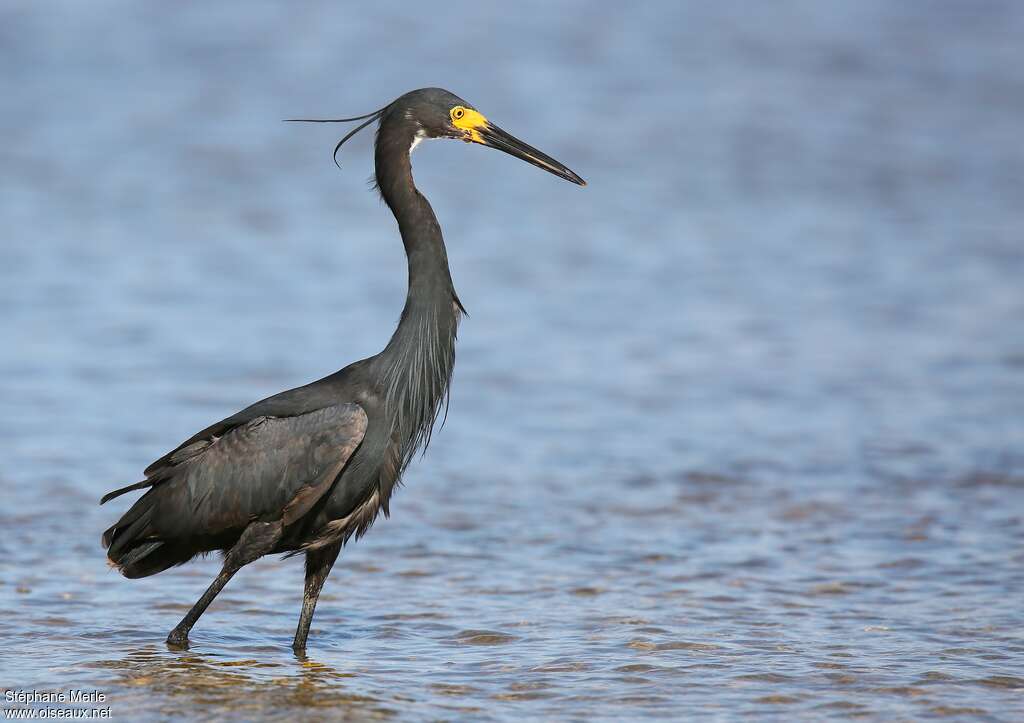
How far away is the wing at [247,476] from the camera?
6344 millimetres

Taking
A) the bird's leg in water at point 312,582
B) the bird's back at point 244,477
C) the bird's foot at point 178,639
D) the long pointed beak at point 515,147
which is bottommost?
the bird's foot at point 178,639

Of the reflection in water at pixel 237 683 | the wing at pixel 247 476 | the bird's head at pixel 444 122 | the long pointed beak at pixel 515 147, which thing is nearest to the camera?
the reflection in water at pixel 237 683

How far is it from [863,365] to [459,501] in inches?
178

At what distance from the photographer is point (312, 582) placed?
21.8 feet

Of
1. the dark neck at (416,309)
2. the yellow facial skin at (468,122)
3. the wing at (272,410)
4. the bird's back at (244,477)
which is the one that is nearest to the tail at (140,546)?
the bird's back at (244,477)

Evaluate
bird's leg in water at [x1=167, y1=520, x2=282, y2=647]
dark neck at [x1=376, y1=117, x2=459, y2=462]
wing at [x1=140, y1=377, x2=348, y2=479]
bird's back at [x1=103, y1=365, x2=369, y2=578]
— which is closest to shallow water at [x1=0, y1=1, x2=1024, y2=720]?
bird's leg in water at [x1=167, y1=520, x2=282, y2=647]

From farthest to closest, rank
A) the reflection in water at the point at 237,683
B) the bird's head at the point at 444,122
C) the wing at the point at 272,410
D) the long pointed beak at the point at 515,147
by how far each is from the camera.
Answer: the long pointed beak at the point at 515,147
the bird's head at the point at 444,122
the wing at the point at 272,410
the reflection in water at the point at 237,683

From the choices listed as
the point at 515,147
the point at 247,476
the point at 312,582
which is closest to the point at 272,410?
the point at 247,476

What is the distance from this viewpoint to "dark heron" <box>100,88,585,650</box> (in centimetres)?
639

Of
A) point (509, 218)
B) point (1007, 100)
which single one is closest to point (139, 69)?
point (509, 218)

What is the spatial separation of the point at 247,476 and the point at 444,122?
182cm

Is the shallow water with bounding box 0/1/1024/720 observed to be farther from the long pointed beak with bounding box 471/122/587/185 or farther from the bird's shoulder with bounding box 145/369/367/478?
the long pointed beak with bounding box 471/122/587/185

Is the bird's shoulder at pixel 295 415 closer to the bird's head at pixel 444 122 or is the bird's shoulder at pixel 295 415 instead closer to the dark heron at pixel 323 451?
the dark heron at pixel 323 451

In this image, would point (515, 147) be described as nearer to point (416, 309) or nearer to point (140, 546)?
point (416, 309)
